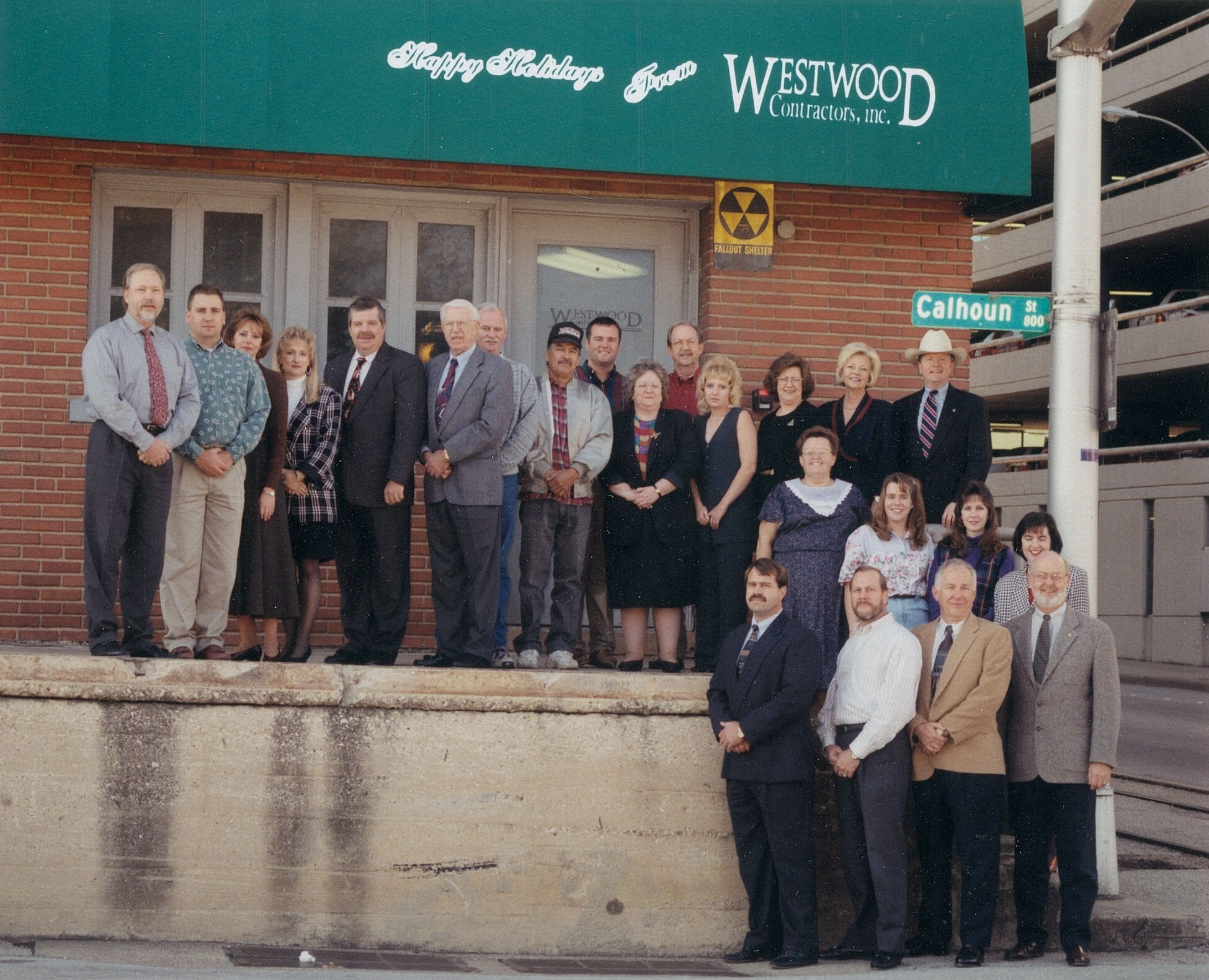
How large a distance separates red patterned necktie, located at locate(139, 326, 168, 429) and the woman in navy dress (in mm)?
3196

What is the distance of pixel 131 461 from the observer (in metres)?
7.50

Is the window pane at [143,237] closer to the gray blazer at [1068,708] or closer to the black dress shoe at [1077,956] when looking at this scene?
the gray blazer at [1068,708]

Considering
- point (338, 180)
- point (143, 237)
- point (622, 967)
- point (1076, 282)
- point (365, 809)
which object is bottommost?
point (622, 967)

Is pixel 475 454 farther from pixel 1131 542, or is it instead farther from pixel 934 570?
pixel 1131 542

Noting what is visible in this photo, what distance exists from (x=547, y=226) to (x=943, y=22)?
297 cm

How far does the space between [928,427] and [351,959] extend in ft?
13.7

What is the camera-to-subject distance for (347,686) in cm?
760

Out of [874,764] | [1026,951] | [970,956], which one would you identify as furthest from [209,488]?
[1026,951]

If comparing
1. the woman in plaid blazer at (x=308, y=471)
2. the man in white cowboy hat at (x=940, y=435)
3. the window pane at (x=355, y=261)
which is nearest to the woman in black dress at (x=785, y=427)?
the man in white cowboy hat at (x=940, y=435)

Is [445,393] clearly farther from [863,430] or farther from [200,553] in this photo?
[863,430]

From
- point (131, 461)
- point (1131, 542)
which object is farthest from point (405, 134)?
point (1131, 542)

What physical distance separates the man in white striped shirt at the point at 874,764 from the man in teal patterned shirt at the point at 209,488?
Answer: 10.6ft

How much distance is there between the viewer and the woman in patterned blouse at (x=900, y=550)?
7707 mm

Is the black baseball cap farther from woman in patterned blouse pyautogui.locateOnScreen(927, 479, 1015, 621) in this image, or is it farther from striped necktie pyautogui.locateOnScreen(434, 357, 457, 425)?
woman in patterned blouse pyautogui.locateOnScreen(927, 479, 1015, 621)
